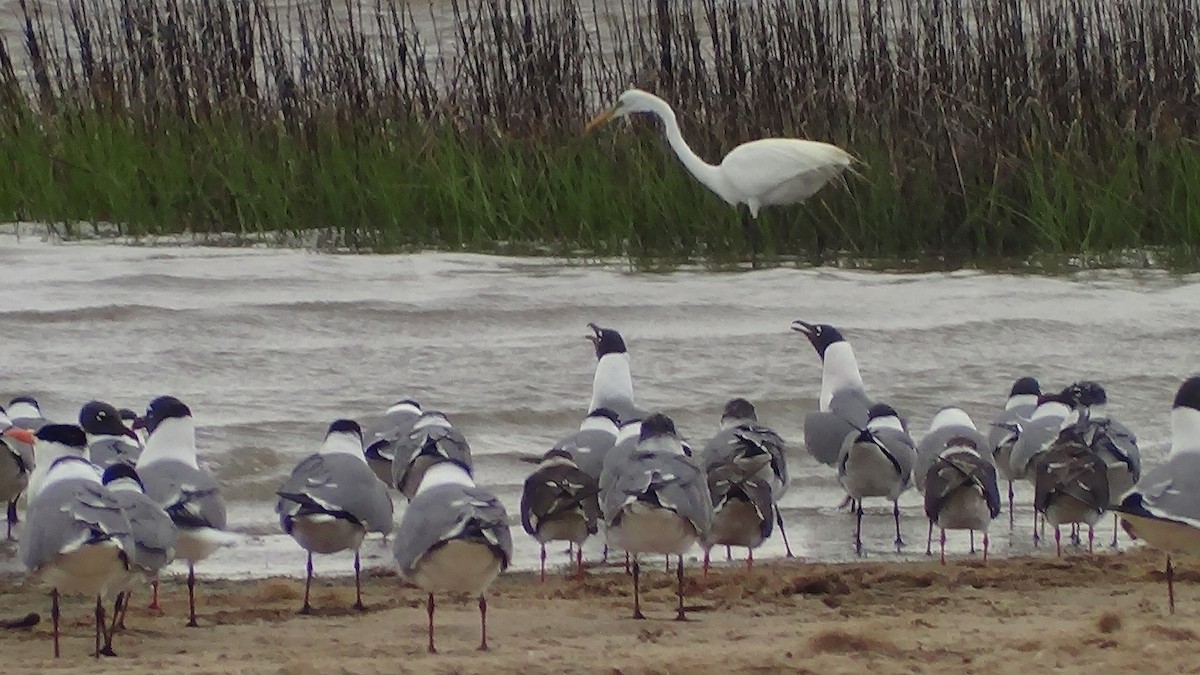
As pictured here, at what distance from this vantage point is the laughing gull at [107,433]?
7711 millimetres

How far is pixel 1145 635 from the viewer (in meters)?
5.64

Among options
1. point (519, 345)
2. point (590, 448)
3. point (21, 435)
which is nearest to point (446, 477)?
point (590, 448)

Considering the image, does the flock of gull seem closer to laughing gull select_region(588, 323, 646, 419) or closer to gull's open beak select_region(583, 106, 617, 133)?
laughing gull select_region(588, 323, 646, 419)

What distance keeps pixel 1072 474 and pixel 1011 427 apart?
1.18 metres

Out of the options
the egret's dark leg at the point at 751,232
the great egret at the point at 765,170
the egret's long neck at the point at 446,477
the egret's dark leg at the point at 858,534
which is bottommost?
the egret's dark leg at the point at 858,534

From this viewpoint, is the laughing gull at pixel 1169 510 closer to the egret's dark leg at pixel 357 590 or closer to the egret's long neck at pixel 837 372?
the egret's dark leg at pixel 357 590

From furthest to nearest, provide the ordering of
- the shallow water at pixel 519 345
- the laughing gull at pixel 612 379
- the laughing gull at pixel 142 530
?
1. the shallow water at pixel 519 345
2. the laughing gull at pixel 612 379
3. the laughing gull at pixel 142 530

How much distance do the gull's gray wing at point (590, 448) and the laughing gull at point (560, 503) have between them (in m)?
0.27

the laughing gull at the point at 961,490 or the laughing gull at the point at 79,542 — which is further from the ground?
the laughing gull at the point at 79,542

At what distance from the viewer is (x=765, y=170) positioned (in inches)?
497

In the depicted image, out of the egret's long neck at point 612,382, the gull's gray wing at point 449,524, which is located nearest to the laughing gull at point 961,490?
the egret's long neck at point 612,382

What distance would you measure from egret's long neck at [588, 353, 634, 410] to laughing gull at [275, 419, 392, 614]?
2013 mm

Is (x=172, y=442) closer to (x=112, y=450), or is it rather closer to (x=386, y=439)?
(x=112, y=450)

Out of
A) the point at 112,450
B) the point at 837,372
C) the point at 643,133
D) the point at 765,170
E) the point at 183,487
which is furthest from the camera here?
the point at 643,133
